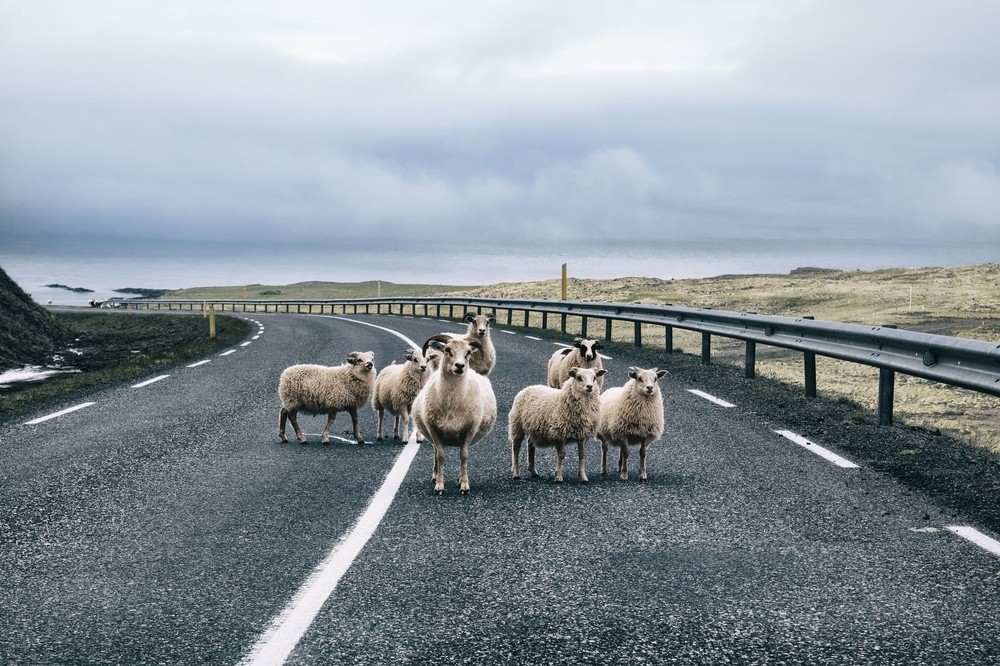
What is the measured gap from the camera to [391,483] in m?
7.34

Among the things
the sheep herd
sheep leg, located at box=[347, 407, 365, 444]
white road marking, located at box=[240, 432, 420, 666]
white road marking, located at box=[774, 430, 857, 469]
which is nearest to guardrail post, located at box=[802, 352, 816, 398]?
white road marking, located at box=[774, 430, 857, 469]

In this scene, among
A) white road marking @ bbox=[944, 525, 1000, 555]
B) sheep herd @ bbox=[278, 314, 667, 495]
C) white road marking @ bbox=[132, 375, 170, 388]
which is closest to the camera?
white road marking @ bbox=[944, 525, 1000, 555]

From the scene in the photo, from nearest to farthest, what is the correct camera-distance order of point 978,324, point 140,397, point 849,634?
point 849,634 → point 140,397 → point 978,324

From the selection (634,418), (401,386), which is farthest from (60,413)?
(634,418)

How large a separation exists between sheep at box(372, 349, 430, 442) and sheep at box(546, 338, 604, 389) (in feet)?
4.82

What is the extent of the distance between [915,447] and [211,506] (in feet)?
20.4

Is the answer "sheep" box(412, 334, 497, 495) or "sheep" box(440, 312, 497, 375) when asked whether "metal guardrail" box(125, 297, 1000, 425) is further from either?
"sheep" box(412, 334, 497, 495)

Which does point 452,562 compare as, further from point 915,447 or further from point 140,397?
point 140,397

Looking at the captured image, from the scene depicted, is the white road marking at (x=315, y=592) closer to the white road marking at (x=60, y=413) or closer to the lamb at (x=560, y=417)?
the lamb at (x=560, y=417)

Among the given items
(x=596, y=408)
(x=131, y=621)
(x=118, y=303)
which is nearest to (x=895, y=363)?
(x=596, y=408)

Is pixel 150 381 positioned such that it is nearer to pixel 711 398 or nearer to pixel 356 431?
pixel 356 431

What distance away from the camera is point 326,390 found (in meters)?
9.44

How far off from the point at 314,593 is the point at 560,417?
3222mm

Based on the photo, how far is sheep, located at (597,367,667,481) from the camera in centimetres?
769
